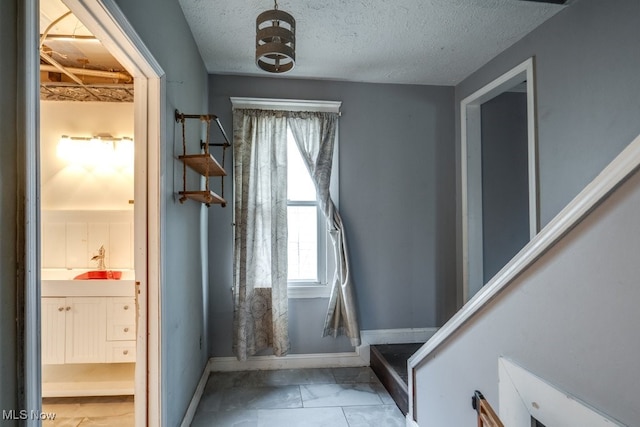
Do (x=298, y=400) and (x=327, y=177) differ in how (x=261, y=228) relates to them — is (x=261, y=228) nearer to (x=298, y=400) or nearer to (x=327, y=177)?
(x=327, y=177)

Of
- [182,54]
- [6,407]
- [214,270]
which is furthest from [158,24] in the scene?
[214,270]

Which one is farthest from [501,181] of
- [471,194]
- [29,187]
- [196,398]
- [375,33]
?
[29,187]

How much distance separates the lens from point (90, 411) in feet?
7.69

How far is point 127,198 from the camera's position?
2814 mm

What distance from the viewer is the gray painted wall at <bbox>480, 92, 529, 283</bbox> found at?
3086 millimetres

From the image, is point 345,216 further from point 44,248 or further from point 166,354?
point 44,248

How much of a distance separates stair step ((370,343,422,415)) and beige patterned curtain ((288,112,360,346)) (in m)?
0.24

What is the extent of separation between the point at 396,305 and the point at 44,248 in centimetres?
307

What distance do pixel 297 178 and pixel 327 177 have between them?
0.30m

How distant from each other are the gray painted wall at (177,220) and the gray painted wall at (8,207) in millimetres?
636

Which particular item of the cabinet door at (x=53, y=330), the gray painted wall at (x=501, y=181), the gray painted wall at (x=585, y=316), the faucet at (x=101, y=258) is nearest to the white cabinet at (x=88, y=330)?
the cabinet door at (x=53, y=330)

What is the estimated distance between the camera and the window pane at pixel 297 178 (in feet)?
10.1

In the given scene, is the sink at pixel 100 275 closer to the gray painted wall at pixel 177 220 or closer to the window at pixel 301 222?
the gray painted wall at pixel 177 220

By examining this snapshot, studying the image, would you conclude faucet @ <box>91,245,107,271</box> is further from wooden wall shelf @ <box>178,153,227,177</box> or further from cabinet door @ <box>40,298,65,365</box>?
wooden wall shelf @ <box>178,153,227,177</box>
